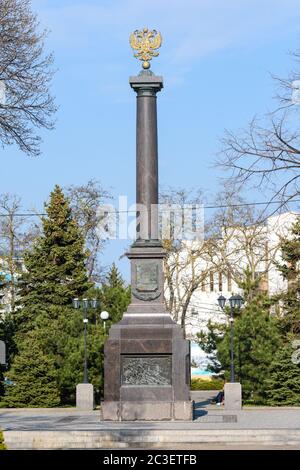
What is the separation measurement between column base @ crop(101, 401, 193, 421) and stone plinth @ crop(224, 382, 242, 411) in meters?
6.64

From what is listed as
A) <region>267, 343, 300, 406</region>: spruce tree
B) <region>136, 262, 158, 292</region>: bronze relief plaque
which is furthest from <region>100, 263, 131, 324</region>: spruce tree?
<region>136, 262, 158, 292</region>: bronze relief plaque

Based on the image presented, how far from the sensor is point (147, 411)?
24078 millimetres

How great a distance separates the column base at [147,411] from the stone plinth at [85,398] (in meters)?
6.35

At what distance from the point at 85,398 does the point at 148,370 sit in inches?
267

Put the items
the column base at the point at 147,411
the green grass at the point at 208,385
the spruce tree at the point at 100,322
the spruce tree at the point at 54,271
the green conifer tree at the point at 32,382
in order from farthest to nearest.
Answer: the green grass at the point at 208,385, the spruce tree at the point at 54,271, the spruce tree at the point at 100,322, the green conifer tree at the point at 32,382, the column base at the point at 147,411

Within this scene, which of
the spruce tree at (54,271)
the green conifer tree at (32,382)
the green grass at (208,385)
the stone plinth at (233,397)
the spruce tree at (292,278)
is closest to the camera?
the stone plinth at (233,397)

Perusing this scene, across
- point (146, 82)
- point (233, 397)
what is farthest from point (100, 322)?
point (146, 82)

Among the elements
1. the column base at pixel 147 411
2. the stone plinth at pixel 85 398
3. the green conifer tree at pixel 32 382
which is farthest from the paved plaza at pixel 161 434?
the green conifer tree at pixel 32 382

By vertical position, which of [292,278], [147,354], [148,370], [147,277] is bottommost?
[148,370]

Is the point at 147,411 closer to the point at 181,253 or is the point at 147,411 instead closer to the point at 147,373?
the point at 147,373

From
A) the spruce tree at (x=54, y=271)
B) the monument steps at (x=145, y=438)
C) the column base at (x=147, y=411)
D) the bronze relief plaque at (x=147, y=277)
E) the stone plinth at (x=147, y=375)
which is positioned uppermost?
the spruce tree at (x=54, y=271)

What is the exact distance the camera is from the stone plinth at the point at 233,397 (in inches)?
1208

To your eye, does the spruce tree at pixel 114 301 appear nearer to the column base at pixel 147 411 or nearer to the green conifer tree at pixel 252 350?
the green conifer tree at pixel 252 350
